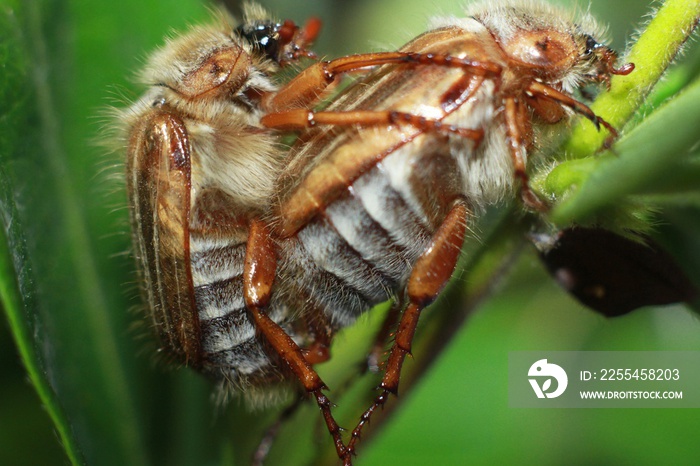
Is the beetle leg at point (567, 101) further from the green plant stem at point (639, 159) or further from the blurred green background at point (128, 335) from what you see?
the blurred green background at point (128, 335)

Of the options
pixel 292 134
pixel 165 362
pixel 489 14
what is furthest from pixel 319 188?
pixel 165 362

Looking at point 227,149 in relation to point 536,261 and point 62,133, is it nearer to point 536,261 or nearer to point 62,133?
point 62,133

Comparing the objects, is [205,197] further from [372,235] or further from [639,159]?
[639,159]

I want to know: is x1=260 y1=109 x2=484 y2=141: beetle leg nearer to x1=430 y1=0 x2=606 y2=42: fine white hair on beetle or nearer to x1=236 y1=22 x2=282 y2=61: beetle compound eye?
x1=430 y1=0 x2=606 y2=42: fine white hair on beetle

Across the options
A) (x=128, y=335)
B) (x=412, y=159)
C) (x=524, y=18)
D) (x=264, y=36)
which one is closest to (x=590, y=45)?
(x=524, y=18)

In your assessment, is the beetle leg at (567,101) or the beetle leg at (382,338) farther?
the beetle leg at (382,338)

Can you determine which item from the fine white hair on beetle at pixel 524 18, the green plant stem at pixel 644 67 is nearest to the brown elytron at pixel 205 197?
the fine white hair on beetle at pixel 524 18

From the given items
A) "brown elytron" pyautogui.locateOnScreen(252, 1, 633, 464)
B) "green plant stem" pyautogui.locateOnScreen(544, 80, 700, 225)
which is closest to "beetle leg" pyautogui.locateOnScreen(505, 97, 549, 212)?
"brown elytron" pyautogui.locateOnScreen(252, 1, 633, 464)
